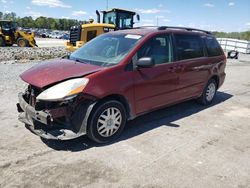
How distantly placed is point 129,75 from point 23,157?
2021 millimetres

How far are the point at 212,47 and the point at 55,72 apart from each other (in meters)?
4.23

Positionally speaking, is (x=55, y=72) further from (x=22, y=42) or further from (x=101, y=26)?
(x=22, y=42)

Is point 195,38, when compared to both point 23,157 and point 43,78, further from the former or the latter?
point 23,157

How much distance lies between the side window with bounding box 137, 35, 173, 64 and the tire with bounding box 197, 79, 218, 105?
5.94 feet

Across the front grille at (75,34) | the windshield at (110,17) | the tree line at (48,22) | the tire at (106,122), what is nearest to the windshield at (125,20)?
the windshield at (110,17)

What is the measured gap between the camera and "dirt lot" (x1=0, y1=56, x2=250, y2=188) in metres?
3.32

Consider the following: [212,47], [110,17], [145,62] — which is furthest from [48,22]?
[145,62]

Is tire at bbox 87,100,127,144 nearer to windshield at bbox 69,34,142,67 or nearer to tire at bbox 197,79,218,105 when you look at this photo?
windshield at bbox 69,34,142,67

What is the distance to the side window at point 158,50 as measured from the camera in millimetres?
4748

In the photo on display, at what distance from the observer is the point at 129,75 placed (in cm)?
441

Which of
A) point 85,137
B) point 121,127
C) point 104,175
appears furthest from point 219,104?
point 104,175

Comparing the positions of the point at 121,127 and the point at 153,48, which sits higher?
the point at 153,48

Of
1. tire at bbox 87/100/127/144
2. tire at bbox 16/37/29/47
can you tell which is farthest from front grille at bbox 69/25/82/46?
tire at bbox 87/100/127/144

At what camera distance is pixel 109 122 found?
4.29 metres
